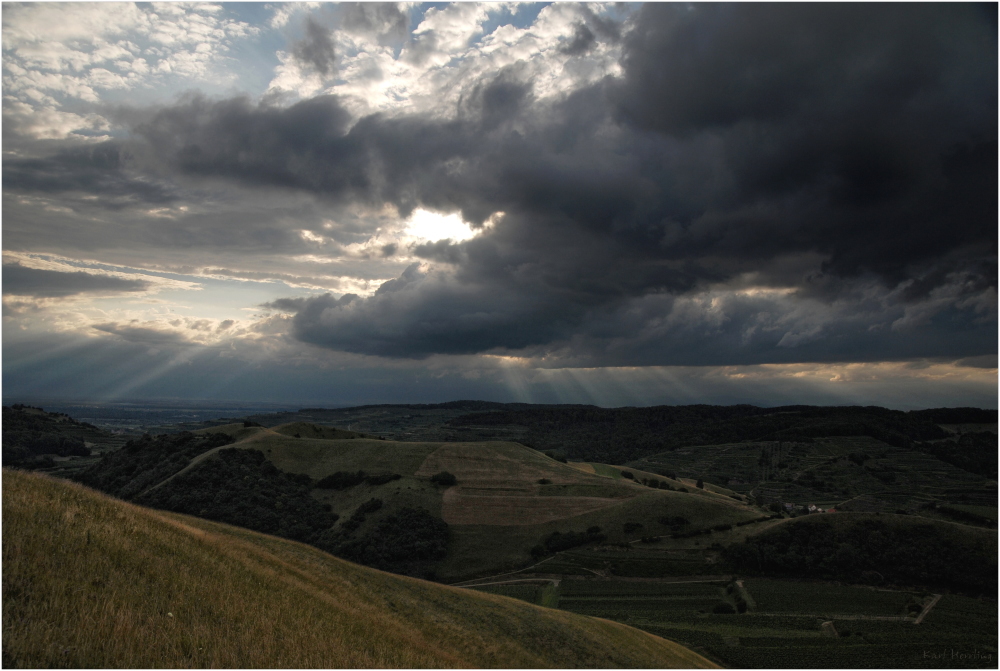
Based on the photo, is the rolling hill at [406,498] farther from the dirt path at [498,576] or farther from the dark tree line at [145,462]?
the dirt path at [498,576]

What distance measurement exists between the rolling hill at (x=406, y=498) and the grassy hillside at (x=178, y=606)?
7215cm

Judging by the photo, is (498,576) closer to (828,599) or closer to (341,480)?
(828,599)

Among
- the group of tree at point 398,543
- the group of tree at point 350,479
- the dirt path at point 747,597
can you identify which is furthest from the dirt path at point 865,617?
the group of tree at point 350,479

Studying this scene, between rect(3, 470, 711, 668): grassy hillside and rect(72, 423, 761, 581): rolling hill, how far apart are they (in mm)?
72152

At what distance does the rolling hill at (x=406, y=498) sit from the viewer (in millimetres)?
96438

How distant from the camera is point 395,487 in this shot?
11856cm

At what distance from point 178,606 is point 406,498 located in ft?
347

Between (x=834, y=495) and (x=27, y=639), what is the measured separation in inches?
8727

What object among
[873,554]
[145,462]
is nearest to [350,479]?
[145,462]

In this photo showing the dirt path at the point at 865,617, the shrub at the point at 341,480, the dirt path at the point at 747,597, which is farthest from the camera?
the shrub at the point at 341,480

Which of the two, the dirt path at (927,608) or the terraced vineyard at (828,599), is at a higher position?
the dirt path at (927,608)

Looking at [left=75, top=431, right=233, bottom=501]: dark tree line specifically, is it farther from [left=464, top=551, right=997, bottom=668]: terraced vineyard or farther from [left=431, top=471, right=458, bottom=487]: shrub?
[left=464, top=551, right=997, bottom=668]: terraced vineyard

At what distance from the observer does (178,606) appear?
42.4 feet

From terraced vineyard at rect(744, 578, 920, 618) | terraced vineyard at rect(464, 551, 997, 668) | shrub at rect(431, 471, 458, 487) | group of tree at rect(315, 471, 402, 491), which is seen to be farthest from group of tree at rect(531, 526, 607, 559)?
group of tree at rect(315, 471, 402, 491)
